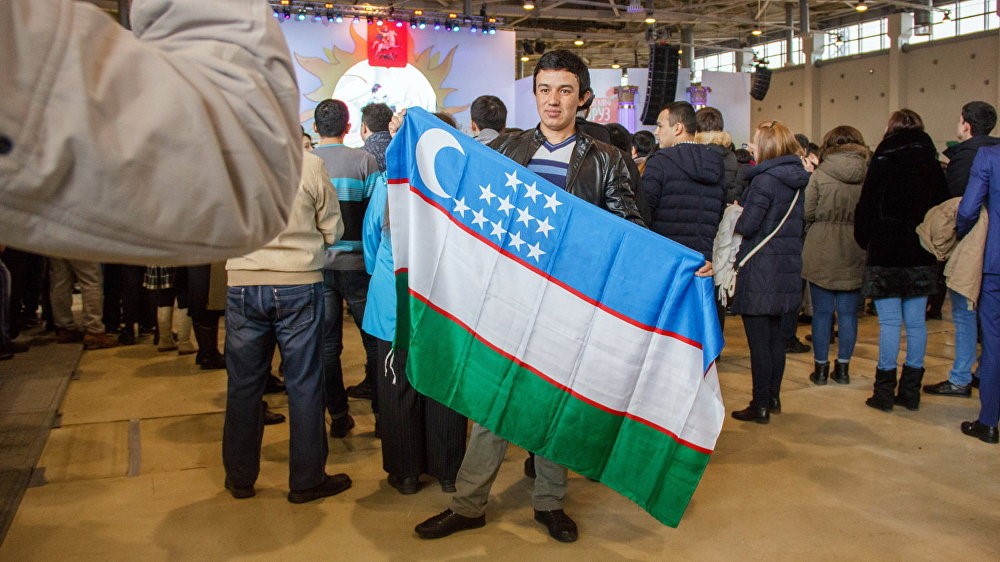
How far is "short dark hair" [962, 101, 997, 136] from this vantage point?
514 centimetres

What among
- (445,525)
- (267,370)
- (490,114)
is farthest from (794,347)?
(267,370)

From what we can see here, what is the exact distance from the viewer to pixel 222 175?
2.14ft

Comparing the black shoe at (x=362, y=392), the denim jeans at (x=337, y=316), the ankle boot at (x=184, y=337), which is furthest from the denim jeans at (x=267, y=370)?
the ankle boot at (x=184, y=337)

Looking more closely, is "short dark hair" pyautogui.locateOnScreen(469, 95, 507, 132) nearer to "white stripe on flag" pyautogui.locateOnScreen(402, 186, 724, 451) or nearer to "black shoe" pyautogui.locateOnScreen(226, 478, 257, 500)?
"white stripe on flag" pyautogui.locateOnScreen(402, 186, 724, 451)

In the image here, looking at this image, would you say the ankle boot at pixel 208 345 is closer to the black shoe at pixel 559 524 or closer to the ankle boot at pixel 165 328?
the ankle boot at pixel 165 328

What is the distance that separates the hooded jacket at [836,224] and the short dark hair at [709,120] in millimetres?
953

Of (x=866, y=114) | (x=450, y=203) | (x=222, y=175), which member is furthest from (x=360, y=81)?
(x=866, y=114)

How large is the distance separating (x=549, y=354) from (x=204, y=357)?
4.04 metres

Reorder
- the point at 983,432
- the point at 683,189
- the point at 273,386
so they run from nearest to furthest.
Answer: the point at 983,432, the point at 683,189, the point at 273,386

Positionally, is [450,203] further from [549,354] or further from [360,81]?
[360,81]

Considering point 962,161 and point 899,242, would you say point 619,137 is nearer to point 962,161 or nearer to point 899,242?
point 899,242

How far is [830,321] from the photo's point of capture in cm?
574

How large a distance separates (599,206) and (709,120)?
2.39 metres

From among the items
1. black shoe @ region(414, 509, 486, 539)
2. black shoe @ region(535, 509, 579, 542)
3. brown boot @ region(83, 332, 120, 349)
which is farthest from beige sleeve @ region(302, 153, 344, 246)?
brown boot @ region(83, 332, 120, 349)
